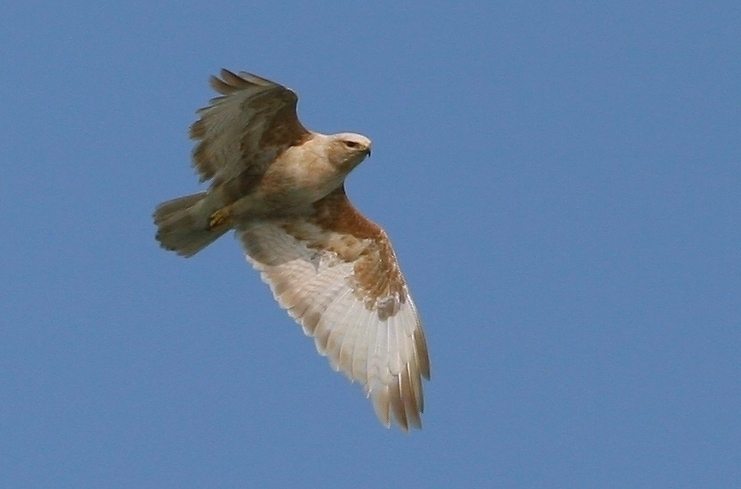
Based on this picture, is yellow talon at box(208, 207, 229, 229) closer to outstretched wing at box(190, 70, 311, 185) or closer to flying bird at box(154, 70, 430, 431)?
flying bird at box(154, 70, 430, 431)

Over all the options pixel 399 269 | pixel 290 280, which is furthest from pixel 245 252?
pixel 399 269

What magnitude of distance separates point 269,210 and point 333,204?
0.67 metres

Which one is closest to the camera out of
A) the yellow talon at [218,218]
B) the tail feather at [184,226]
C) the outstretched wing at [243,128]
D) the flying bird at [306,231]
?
the outstretched wing at [243,128]

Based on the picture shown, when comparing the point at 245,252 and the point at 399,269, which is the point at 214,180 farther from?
the point at 399,269

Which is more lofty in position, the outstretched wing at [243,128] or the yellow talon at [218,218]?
the outstretched wing at [243,128]

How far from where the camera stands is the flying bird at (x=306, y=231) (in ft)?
45.1

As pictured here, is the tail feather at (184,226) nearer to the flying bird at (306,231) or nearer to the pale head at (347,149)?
the flying bird at (306,231)

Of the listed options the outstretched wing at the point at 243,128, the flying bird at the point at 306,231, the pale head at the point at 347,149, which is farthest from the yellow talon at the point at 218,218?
the pale head at the point at 347,149

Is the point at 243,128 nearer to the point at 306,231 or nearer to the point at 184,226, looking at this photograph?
the point at 184,226

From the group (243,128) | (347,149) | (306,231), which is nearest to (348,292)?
(306,231)

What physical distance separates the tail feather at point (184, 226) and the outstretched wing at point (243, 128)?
1.01 ft

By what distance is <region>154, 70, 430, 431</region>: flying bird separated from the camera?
13.8 meters

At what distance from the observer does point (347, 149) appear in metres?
13.8

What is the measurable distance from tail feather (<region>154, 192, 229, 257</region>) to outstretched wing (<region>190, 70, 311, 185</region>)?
308mm
